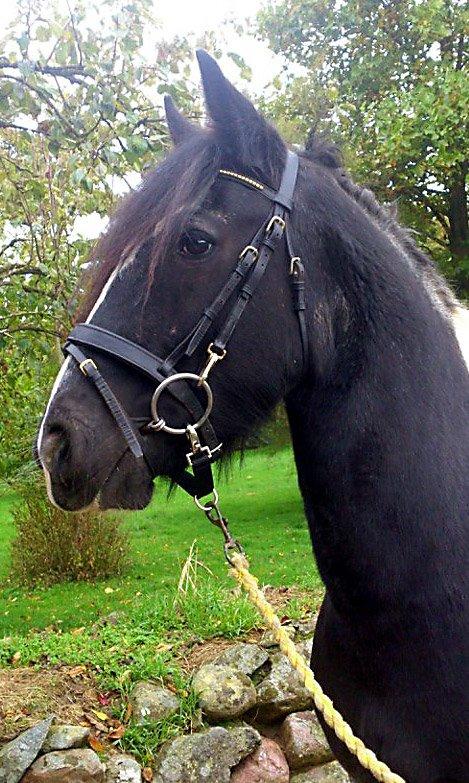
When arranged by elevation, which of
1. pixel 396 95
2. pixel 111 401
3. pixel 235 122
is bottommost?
pixel 111 401

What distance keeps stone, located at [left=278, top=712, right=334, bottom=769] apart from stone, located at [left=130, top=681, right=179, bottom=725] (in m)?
0.77

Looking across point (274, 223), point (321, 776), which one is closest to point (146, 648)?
point (321, 776)

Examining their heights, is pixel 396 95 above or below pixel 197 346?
above

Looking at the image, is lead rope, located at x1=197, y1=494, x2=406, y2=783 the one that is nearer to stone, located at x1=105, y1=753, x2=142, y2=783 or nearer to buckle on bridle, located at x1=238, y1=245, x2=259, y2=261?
buckle on bridle, located at x1=238, y1=245, x2=259, y2=261

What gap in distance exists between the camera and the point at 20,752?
3.82 meters

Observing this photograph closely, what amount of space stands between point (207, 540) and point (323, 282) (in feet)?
34.1

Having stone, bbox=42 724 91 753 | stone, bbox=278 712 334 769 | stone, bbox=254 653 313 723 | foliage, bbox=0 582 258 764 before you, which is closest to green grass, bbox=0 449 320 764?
foliage, bbox=0 582 258 764

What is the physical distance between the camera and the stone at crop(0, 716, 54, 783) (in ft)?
12.3

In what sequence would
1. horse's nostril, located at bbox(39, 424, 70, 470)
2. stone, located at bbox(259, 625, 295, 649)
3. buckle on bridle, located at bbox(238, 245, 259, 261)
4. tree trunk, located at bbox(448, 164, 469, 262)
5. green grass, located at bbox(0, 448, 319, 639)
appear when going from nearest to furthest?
horse's nostril, located at bbox(39, 424, 70, 470) < buckle on bridle, located at bbox(238, 245, 259, 261) < stone, located at bbox(259, 625, 295, 649) < green grass, located at bbox(0, 448, 319, 639) < tree trunk, located at bbox(448, 164, 469, 262)

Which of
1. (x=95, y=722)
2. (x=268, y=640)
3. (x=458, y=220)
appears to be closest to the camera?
(x=95, y=722)

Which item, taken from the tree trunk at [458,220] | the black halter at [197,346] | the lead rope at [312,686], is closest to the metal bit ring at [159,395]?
the black halter at [197,346]

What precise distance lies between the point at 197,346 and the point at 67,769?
3138mm

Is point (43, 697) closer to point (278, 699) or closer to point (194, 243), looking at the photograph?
point (278, 699)

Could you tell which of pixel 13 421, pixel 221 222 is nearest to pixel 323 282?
pixel 221 222
